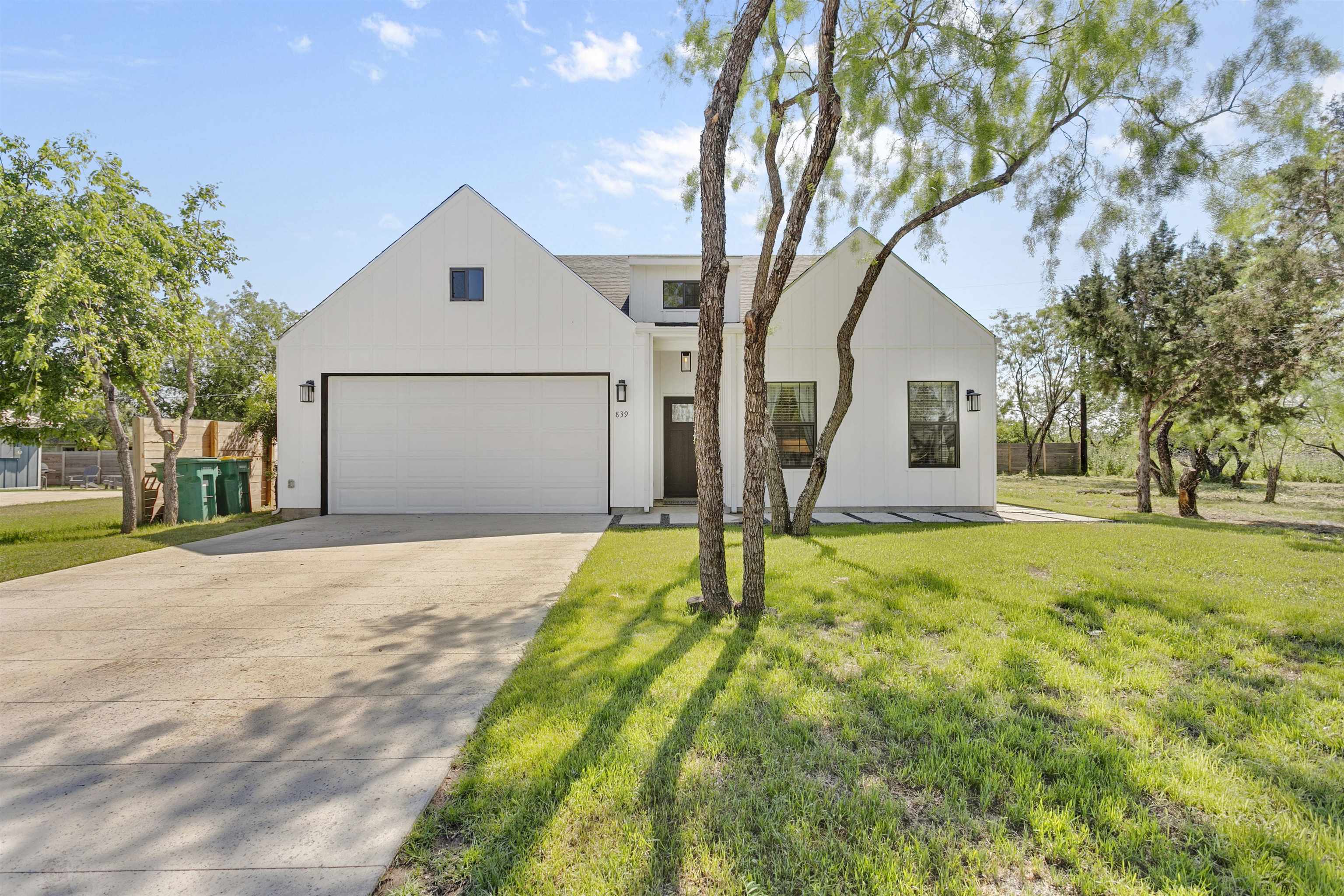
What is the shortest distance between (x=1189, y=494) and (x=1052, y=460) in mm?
14790

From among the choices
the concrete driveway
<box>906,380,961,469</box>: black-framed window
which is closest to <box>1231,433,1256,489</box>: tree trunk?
<box>906,380,961,469</box>: black-framed window

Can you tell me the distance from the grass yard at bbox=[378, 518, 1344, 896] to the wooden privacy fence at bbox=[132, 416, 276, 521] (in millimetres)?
8940

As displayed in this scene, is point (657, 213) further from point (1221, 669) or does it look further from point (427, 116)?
point (1221, 669)

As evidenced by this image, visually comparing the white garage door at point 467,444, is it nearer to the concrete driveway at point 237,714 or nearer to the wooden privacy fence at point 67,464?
the concrete driveway at point 237,714

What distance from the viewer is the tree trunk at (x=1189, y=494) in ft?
33.4

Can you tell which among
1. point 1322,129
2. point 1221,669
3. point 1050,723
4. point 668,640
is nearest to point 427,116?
point 668,640

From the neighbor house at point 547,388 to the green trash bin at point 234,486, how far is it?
137cm

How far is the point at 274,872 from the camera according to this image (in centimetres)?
160

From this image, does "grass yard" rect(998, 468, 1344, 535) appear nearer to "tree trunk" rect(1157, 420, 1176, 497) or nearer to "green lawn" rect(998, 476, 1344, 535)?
"green lawn" rect(998, 476, 1344, 535)

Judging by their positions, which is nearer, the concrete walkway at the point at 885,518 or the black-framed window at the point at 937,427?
the concrete walkway at the point at 885,518

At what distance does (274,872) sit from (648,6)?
25.1ft

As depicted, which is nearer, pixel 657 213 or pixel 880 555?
pixel 880 555

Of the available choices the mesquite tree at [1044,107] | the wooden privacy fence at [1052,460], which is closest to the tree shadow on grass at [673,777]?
the mesquite tree at [1044,107]

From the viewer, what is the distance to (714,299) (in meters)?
3.86
